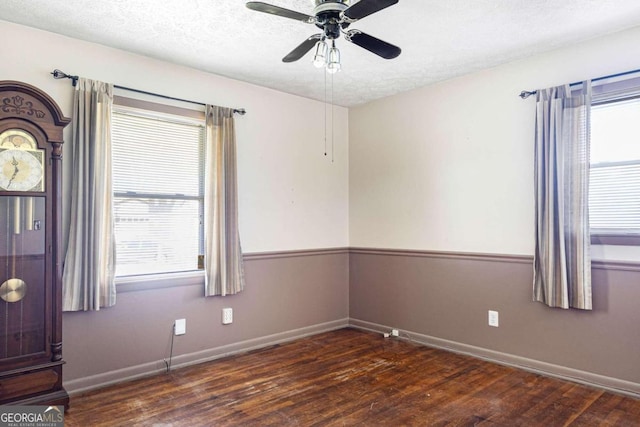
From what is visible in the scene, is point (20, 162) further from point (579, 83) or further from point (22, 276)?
point (579, 83)

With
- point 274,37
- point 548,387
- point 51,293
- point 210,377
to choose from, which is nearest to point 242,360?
Result: point 210,377

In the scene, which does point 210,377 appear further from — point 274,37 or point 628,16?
point 628,16

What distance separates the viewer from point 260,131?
414 cm

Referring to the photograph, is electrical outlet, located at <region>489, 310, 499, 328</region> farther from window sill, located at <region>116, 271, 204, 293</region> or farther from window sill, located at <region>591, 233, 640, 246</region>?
window sill, located at <region>116, 271, 204, 293</region>

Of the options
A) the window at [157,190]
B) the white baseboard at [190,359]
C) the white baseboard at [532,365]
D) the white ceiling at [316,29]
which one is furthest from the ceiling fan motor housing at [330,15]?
the white baseboard at [532,365]

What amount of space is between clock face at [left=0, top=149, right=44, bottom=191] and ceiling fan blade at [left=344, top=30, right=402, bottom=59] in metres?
2.03

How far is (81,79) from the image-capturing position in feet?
9.94

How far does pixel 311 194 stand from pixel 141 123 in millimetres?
1878

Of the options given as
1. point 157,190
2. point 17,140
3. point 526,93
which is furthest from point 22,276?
point 526,93

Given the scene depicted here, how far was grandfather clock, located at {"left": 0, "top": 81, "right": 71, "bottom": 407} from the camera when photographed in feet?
8.23

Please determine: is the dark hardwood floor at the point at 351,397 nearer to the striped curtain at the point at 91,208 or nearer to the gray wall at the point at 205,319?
the gray wall at the point at 205,319

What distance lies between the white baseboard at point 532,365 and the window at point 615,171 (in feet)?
3.26

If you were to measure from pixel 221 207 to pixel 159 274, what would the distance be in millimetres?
752

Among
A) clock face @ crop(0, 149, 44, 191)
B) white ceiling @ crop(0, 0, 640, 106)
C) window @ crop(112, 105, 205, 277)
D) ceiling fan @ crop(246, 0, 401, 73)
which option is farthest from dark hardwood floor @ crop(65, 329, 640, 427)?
white ceiling @ crop(0, 0, 640, 106)
